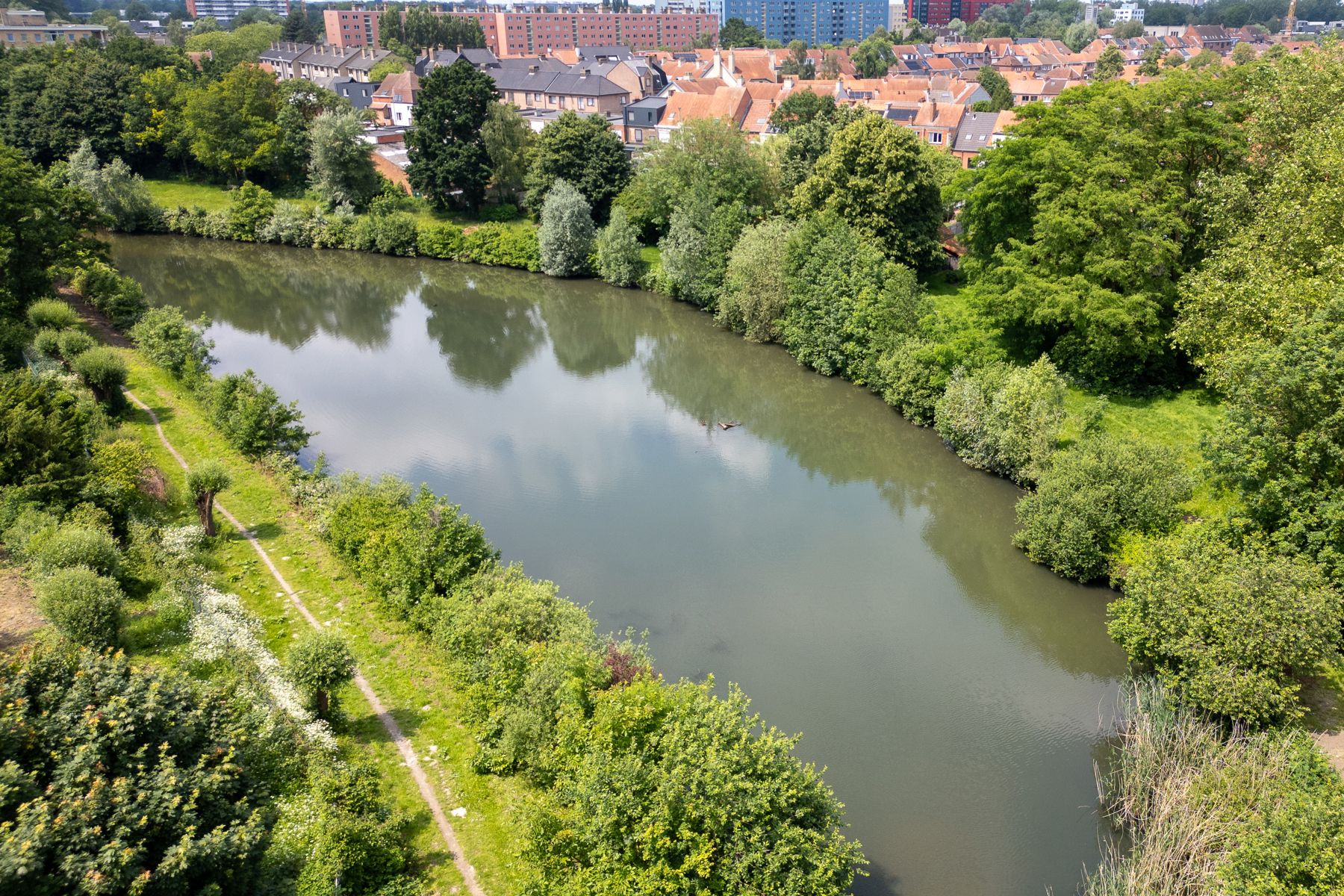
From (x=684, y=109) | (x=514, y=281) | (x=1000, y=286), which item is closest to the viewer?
(x=1000, y=286)

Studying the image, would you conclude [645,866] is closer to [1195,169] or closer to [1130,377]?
[1130,377]

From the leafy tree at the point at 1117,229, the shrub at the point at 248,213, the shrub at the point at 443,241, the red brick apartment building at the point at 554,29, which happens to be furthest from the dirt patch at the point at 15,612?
the red brick apartment building at the point at 554,29

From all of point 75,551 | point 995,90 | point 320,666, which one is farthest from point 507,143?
point 995,90

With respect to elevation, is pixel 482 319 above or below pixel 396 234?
below

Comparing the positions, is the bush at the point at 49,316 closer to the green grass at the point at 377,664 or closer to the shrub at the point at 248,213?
the green grass at the point at 377,664

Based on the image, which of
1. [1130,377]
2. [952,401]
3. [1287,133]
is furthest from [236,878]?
[1287,133]

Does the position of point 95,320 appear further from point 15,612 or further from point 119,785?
point 119,785
